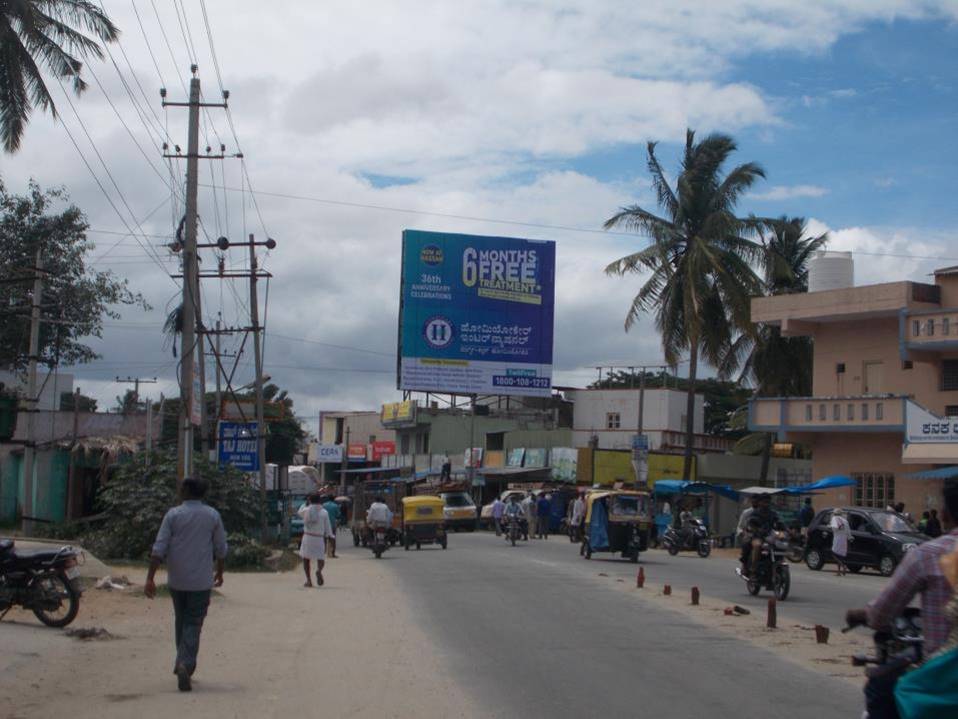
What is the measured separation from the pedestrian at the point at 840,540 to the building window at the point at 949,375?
10.3 metres

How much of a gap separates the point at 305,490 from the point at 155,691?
46424 millimetres

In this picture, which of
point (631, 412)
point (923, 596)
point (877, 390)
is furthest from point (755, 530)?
point (631, 412)

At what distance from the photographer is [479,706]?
29.9ft

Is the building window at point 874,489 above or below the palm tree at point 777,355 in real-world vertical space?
below

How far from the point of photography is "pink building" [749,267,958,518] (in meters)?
34.5

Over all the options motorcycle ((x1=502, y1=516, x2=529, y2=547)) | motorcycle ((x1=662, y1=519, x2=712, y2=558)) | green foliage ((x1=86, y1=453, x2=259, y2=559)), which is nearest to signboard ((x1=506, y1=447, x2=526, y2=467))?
motorcycle ((x1=502, y1=516, x2=529, y2=547))

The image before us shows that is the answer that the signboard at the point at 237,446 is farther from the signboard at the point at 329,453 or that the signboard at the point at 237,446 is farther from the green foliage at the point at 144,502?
the signboard at the point at 329,453

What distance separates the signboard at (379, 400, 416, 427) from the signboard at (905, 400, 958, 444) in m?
39.5

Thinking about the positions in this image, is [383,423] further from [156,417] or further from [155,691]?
[155,691]

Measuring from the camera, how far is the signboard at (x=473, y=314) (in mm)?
50125

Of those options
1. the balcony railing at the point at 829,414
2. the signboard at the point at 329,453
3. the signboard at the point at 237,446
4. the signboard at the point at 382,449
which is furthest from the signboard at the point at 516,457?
Answer: the signboard at the point at 237,446

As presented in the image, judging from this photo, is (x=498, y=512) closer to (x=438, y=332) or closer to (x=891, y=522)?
(x=438, y=332)

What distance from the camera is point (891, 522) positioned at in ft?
91.6

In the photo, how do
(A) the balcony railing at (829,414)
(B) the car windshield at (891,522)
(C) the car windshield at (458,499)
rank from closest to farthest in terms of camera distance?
(B) the car windshield at (891,522) → (A) the balcony railing at (829,414) → (C) the car windshield at (458,499)
